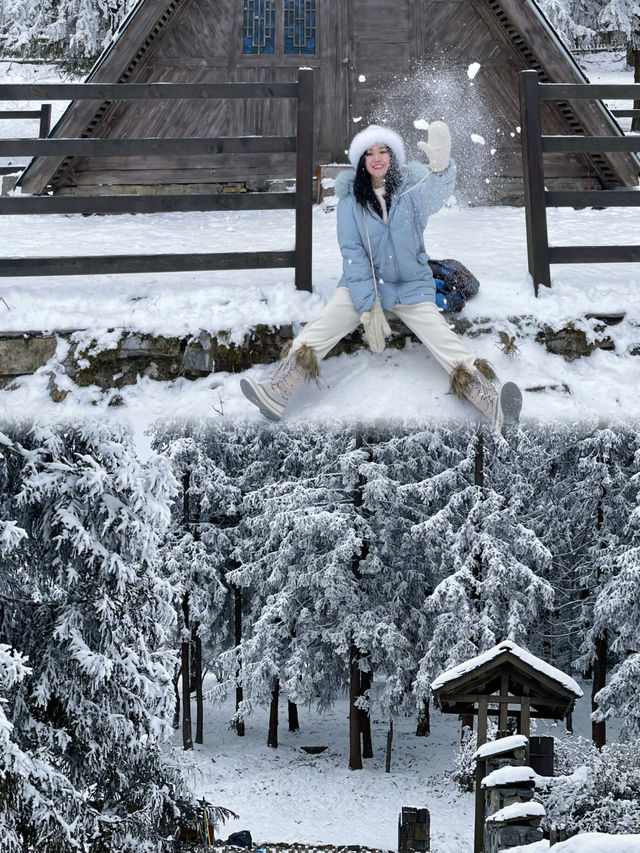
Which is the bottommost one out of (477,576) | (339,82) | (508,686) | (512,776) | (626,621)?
(626,621)

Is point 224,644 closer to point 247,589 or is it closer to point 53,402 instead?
point 247,589

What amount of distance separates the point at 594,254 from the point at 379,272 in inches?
63.3

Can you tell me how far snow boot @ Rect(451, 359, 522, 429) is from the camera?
18.1ft

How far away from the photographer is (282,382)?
565cm

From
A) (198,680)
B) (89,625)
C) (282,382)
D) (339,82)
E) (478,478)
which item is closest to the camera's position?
(282,382)

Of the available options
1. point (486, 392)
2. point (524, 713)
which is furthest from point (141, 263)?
point (524, 713)

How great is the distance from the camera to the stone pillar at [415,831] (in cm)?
1346

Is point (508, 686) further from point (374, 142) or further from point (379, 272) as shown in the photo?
point (374, 142)

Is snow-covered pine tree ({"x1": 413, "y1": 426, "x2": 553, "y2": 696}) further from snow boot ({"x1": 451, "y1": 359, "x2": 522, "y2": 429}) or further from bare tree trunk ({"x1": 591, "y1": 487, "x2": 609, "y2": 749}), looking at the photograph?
snow boot ({"x1": 451, "y1": 359, "x2": 522, "y2": 429})

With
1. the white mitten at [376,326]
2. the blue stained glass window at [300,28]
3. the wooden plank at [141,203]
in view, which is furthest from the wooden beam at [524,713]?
the blue stained glass window at [300,28]

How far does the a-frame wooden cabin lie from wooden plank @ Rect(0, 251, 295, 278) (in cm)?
464

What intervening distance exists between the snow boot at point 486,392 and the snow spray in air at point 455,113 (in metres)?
5.67

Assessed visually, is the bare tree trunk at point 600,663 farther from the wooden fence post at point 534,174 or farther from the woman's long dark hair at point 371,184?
the woman's long dark hair at point 371,184

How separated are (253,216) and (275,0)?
2.92 m
